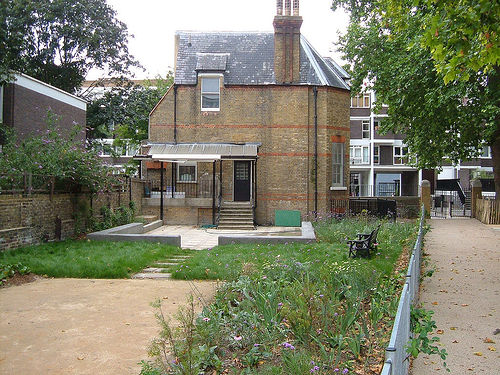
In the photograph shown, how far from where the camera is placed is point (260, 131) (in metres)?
25.1

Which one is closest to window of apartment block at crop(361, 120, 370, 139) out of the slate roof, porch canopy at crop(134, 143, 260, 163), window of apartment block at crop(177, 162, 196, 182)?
the slate roof

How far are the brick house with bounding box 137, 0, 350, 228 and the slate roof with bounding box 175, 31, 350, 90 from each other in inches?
2.7

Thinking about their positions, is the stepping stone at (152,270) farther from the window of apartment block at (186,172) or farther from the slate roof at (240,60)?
the slate roof at (240,60)

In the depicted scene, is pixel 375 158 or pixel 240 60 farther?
pixel 375 158

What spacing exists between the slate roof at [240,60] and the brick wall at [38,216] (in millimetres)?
11191

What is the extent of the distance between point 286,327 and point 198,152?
18.5 meters

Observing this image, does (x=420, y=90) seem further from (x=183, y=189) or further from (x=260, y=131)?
(x=183, y=189)

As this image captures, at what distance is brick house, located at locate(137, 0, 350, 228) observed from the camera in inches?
982

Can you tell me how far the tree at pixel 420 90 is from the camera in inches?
699

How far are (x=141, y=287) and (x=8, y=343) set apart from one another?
3629 millimetres

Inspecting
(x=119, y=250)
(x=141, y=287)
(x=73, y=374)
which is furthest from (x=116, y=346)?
(x=119, y=250)

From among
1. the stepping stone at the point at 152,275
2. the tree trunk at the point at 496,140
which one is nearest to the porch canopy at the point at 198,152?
the tree trunk at the point at 496,140

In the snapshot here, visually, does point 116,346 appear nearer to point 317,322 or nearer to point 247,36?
point 317,322

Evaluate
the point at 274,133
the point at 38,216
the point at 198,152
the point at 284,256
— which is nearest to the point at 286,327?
the point at 284,256
